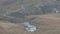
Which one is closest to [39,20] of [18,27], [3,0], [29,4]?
[18,27]

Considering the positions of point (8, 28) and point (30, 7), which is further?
point (30, 7)

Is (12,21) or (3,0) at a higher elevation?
(3,0)

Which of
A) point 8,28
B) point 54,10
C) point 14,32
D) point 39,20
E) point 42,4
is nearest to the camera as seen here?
point 14,32

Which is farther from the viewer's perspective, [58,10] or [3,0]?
[3,0]

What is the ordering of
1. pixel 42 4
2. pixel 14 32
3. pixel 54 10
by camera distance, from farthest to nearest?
1. pixel 42 4
2. pixel 54 10
3. pixel 14 32

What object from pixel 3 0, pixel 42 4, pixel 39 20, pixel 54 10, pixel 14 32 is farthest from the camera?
pixel 3 0

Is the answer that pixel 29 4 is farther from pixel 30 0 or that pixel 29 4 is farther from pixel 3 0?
pixel 3 0

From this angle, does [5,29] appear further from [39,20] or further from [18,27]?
[39,20]

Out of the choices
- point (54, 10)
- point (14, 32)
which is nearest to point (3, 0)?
point (54, 10)

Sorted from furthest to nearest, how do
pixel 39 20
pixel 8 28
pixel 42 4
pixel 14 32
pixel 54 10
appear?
pixel 42 4, pixel 54 10, pixel 39 20, pixel 8 28, pixel 14 32
